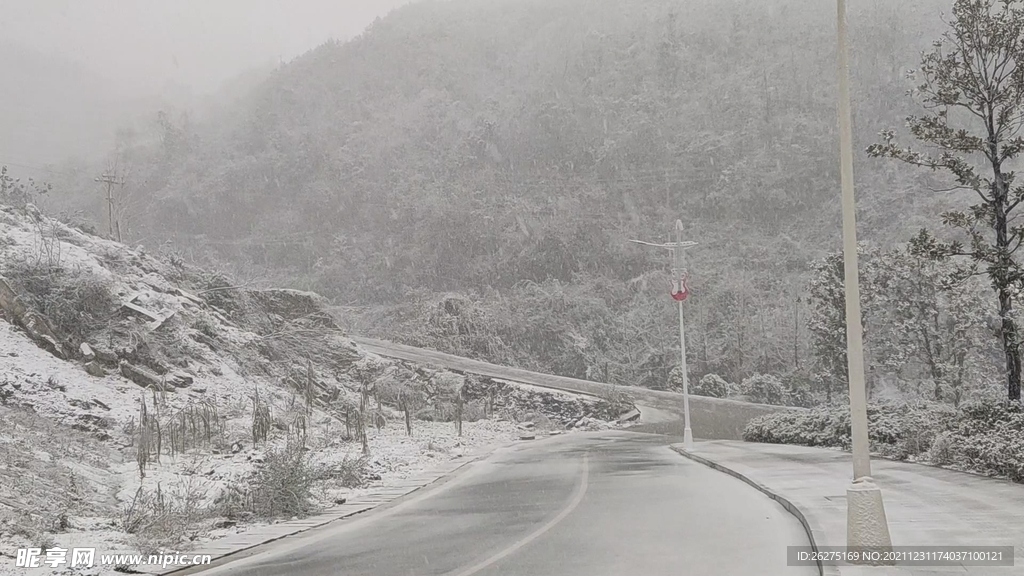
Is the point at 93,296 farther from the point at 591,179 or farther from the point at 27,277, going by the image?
the point at 591,179

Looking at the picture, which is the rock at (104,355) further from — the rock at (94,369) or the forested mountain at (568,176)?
the forested mountain at (568,176)

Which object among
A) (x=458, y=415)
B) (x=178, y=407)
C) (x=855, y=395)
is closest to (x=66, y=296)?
(x=178, y=407)

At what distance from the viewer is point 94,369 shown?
62.4ft

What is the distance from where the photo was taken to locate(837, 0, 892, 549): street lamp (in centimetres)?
661

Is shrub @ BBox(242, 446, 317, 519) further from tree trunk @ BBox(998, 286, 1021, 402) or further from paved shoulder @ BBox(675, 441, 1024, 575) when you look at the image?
tree trunk @ BBox(998, 286, 1021, 402)

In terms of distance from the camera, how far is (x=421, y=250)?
69.9m

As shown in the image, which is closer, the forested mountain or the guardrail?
the guardrail

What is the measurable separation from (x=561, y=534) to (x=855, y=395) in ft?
12.2

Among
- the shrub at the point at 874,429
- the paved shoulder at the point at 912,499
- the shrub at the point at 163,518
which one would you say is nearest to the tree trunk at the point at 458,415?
Answer: the shrub at the point at 874,429

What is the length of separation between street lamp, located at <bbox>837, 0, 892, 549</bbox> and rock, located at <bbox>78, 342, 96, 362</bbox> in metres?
18.5

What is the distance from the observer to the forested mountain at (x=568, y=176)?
54250 millimetres

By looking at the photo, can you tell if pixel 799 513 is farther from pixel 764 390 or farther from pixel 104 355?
pixel 764 390

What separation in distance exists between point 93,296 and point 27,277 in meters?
1.64

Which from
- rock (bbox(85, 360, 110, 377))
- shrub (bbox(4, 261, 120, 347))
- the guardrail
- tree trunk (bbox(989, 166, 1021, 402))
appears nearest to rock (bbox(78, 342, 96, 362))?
rock (bbox(85, 360, 110, 377))
